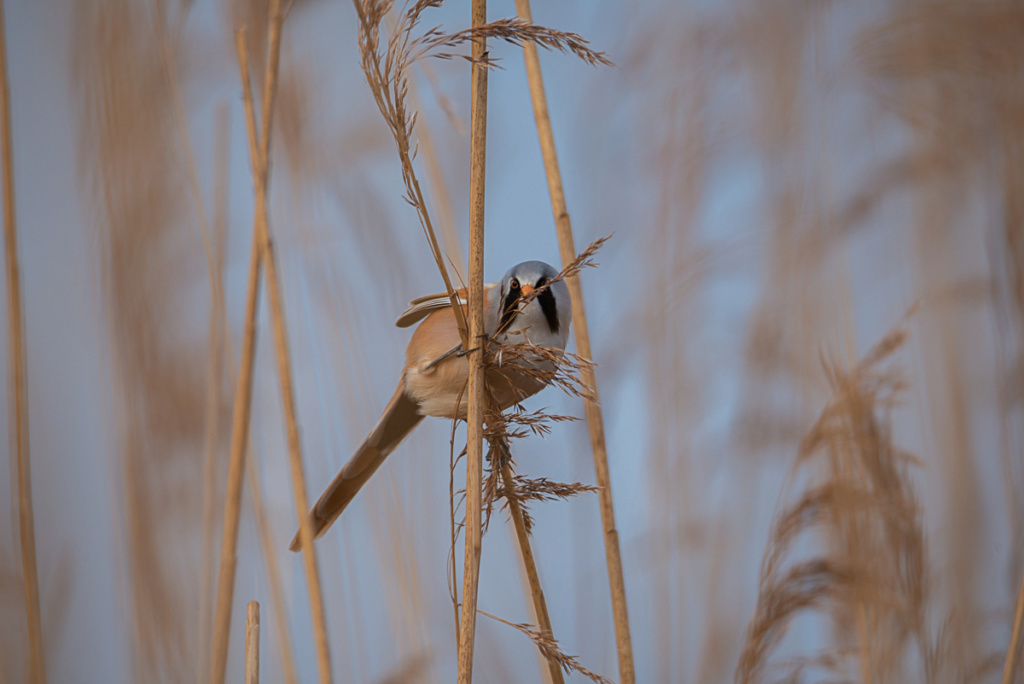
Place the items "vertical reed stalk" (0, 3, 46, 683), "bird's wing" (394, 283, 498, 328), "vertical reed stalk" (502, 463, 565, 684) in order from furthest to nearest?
1. "bird's wing" (394, 283, 498, 328)
2. "vertical reed stalk" (0, 3, 46, 683)
3. "vertical reed stalk" (502, 463, 565, 684)

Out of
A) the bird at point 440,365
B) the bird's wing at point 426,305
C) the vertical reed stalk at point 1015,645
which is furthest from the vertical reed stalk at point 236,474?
the vertical reed stalk at point 1015,645

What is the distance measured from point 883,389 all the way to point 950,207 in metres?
1.19

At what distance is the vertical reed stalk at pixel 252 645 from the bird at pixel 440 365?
0.32 meters

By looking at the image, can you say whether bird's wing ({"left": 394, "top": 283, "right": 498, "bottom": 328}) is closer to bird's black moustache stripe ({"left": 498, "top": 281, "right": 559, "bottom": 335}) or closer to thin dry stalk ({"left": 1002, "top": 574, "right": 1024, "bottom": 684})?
bird's black moustache stripe ({"left": 498, "top": 281, "right": 559, "bottom": 335})

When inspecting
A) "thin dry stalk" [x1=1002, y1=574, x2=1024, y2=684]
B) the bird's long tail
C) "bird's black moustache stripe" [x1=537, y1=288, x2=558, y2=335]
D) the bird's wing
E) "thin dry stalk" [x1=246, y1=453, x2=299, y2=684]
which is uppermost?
the bird's wing

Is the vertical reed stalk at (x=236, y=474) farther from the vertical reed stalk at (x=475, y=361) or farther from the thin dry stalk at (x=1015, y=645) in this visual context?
the thin dry stalk at (x=1015, y=645)

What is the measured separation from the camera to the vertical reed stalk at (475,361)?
99 centimetres

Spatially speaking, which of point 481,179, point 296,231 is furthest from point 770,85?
point 481,179

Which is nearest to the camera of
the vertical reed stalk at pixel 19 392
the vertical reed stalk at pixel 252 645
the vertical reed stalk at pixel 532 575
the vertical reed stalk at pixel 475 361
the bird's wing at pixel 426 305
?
the vertical reed stalk at pixel 475 361

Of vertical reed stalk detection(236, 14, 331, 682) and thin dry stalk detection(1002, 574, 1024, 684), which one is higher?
vertical reed stalk detection(236, 14, 331, 682)

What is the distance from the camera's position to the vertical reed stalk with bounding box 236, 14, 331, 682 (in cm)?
133

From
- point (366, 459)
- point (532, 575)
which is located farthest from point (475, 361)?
point (366, 459)

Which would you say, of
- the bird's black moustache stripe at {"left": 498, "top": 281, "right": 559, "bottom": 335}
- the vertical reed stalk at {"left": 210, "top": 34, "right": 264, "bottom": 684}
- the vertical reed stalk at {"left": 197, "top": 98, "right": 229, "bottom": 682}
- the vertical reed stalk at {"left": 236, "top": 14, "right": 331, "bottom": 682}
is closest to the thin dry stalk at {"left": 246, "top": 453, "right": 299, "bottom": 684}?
the vertical reed stalk at {"left": 197, "top": 98, "right": 229, "bottom": 682}

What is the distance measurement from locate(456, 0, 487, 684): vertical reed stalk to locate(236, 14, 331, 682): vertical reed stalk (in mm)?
397
